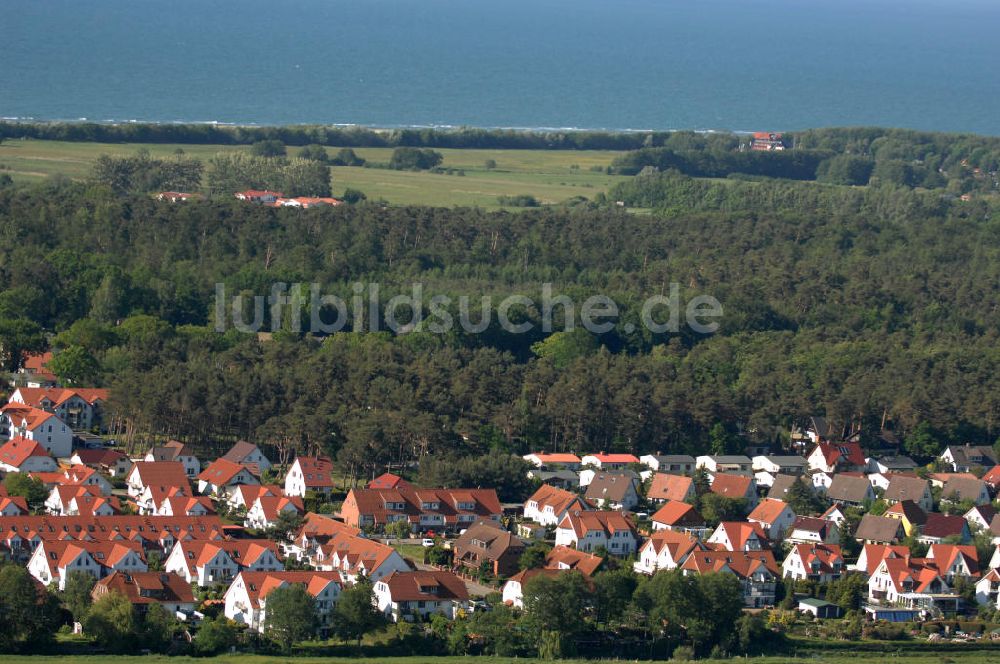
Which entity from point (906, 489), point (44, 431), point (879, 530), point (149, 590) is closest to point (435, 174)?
point (44, 431)

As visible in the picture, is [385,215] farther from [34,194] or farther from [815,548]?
[815,548]

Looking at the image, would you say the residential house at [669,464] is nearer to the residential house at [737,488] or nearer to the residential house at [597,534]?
the residential house at [737,488]

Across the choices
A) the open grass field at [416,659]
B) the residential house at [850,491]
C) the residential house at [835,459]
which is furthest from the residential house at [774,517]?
the open grass field at [416,659]

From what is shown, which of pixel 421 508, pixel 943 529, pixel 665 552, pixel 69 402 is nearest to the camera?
pixel 665 552

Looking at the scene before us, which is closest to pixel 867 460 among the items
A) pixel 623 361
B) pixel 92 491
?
pixel 623 361

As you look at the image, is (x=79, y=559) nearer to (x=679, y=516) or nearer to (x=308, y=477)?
(x=308, y=477)
